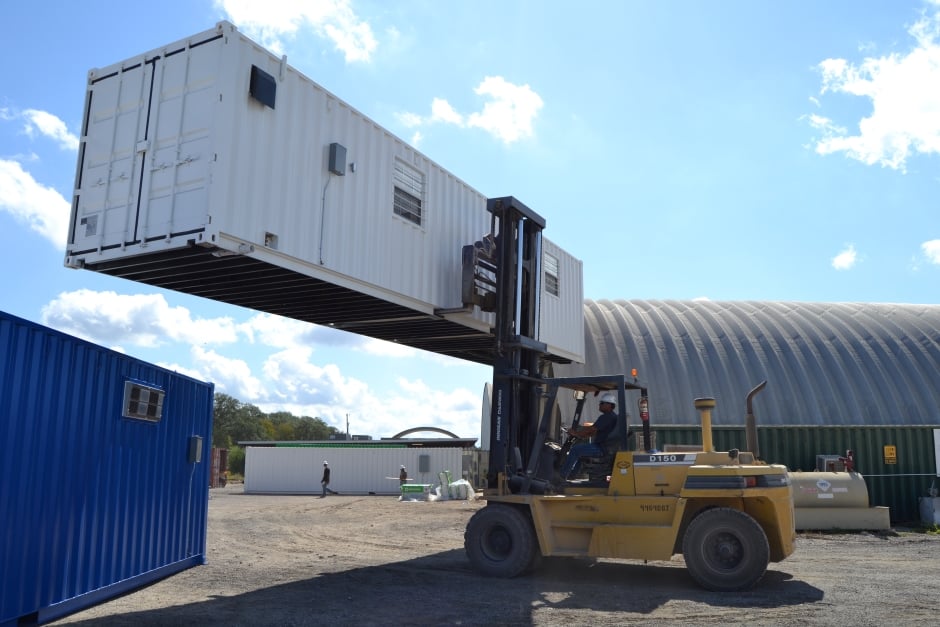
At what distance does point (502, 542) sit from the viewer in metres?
11.1

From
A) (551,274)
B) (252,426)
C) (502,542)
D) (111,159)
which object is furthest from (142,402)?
(252,426)

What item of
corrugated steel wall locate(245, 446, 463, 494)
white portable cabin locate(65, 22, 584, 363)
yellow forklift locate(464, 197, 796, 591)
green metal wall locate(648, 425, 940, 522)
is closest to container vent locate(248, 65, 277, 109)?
white portable cabin locate(65, 22, 584, 363)

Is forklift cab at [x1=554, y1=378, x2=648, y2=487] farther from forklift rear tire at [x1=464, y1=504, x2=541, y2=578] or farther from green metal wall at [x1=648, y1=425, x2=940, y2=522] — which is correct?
green metal wall at [x1=648, y1=425, x2=940, y2=522]

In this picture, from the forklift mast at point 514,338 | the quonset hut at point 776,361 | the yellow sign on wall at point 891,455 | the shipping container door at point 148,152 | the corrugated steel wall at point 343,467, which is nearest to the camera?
the shipping container door at point 148,152

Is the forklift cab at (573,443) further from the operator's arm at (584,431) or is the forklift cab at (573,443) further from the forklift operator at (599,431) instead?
the operator's arm at (584,431)

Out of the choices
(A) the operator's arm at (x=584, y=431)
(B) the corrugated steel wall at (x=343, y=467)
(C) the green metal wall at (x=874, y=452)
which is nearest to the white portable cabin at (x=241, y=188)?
(A) the operator's arm at (x=584, y=431)

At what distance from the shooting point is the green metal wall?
68.1ft

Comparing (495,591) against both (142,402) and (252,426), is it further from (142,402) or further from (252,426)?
(252,426)

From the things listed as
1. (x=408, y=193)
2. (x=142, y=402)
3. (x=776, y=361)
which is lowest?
(x=142, y=402)

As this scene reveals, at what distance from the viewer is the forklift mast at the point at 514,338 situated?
39.1 ft

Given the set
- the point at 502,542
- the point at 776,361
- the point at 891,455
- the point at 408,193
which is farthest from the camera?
the point at 776,361

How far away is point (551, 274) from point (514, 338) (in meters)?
Result: 4.12

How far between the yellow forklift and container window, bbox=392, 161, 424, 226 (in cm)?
124

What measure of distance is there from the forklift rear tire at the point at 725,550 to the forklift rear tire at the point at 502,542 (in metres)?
2.10
